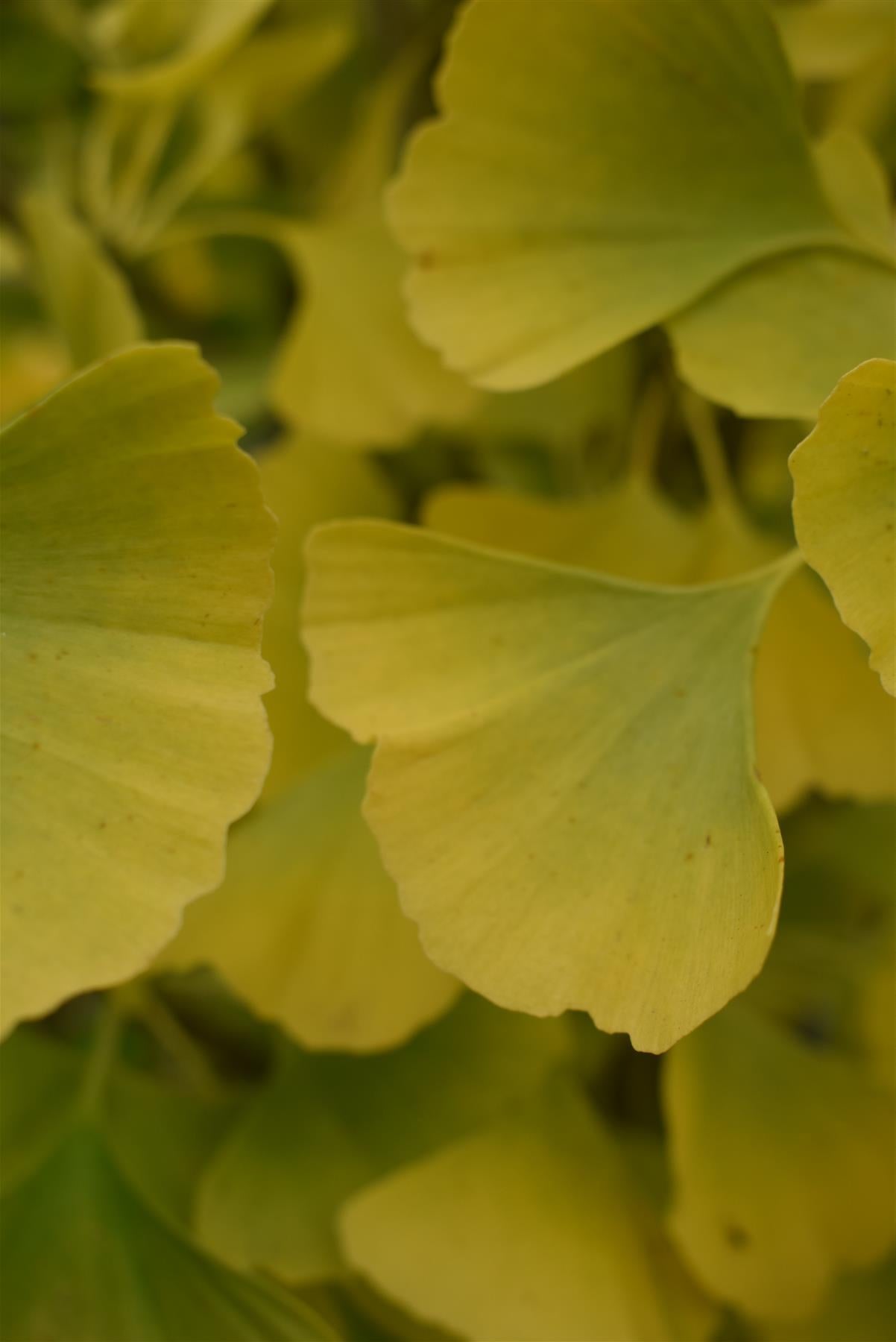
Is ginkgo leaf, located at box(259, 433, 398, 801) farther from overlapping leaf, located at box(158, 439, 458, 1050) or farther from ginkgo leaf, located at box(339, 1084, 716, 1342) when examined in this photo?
ginkgo leaf, located at box(339, 1084, 716, 1342)

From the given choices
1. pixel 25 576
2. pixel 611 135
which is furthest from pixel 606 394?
pixel 25 576

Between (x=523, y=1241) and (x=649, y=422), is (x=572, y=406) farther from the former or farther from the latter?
(x=523, y=1241)

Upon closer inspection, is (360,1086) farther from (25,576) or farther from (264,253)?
(264,253)

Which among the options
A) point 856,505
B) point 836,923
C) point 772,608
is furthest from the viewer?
point 836,923

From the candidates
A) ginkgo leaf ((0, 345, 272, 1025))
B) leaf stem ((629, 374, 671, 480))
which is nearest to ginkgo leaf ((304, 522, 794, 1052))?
ginkgo leaf ((0, 345, 272, 1025))

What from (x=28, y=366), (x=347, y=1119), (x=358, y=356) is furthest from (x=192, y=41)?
(x=347, y=1119)

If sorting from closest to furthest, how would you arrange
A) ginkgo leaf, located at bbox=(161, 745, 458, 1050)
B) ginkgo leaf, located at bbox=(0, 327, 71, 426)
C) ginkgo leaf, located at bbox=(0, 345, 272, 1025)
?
ginkgo leaf, located at bbox=(0, 345, 272, 1025) < ginkgo leaf, located at bbox=(161, 745, 458, 1050) < ginkgo leaf, located at bbox=(0, 327, 71, 426)
